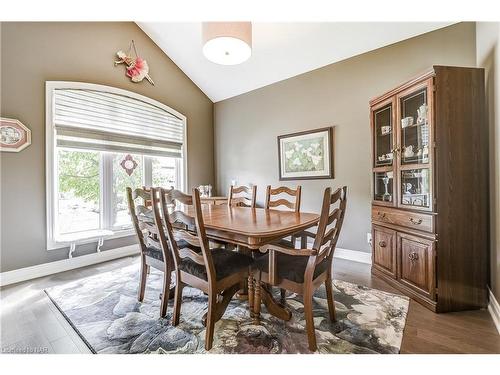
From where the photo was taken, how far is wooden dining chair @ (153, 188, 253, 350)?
4.48 feet

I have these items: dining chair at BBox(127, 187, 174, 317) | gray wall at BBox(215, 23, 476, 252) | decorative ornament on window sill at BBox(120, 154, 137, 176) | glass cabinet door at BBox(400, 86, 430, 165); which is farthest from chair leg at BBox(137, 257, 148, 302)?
glass cabinet door at BBox(400, 86, 430, 165)

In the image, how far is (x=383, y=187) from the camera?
2.43 metres

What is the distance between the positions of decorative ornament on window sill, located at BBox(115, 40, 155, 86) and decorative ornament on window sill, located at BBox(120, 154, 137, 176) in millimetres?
1113

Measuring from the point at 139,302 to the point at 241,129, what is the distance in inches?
117

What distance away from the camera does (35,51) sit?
2525mm

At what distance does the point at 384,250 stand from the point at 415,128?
3.90ft

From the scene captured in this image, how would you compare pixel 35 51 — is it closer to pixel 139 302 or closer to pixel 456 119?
pixel 139 302

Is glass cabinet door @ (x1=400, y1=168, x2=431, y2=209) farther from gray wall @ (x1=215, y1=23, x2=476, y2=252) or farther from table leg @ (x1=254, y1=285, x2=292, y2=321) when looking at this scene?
table leg @ (x1=254, y1=285, x2=292, y2=321)

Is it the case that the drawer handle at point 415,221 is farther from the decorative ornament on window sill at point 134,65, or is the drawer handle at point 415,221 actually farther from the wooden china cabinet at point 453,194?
the decorative ornament on window sill at point 134,65

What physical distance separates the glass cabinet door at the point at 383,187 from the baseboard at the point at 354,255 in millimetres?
784

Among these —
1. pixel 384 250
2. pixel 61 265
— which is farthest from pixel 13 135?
pixel 384 250

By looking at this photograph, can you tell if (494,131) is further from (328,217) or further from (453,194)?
(328,217)
